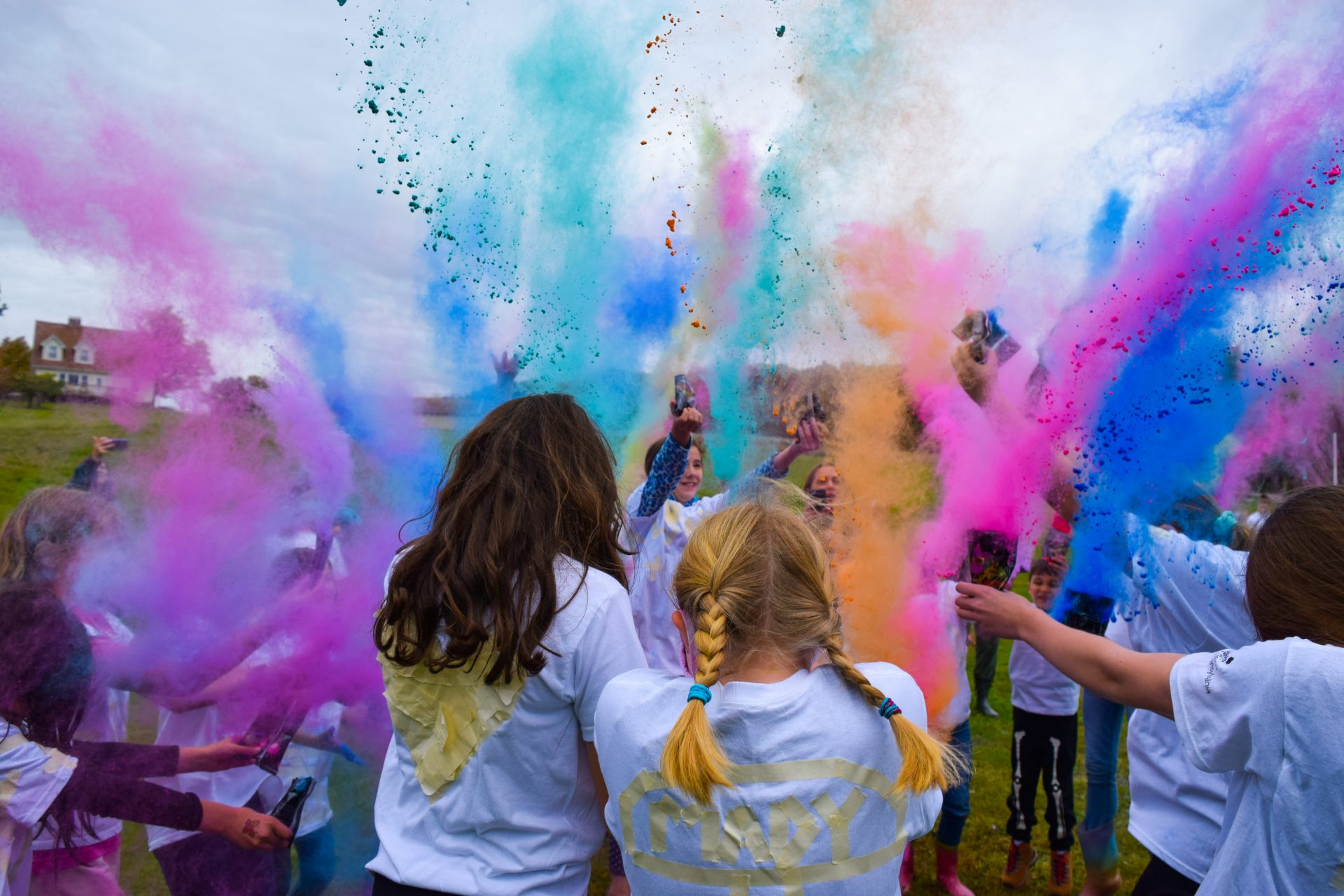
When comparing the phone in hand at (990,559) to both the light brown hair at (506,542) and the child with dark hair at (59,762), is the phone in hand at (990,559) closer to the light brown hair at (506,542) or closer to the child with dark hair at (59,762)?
the light brown hair at (506,542)

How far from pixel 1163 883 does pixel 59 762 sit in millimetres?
3051

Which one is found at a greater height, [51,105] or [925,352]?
[51,105]

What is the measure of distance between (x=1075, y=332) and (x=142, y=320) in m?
3.16

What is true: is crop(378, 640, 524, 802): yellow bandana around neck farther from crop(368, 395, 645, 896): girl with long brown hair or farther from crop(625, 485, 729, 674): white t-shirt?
crop(625, 485, 729, 674): white t-shirt

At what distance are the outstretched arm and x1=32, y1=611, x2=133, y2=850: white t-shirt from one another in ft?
8.54

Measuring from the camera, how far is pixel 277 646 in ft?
9.71

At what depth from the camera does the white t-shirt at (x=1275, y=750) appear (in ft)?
4.54

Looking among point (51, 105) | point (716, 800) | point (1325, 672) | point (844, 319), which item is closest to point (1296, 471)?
point (844, 319)

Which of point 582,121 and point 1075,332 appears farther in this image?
point 582,121

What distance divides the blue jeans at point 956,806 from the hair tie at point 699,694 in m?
2.90

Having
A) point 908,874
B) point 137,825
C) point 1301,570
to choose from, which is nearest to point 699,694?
point 1301,570

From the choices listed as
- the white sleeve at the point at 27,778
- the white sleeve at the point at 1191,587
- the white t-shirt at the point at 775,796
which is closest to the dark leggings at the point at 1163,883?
the white sleeve at the point at 1191,587

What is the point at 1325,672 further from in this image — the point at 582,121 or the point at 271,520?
the point at 271,520

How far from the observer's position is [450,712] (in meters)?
1.71
